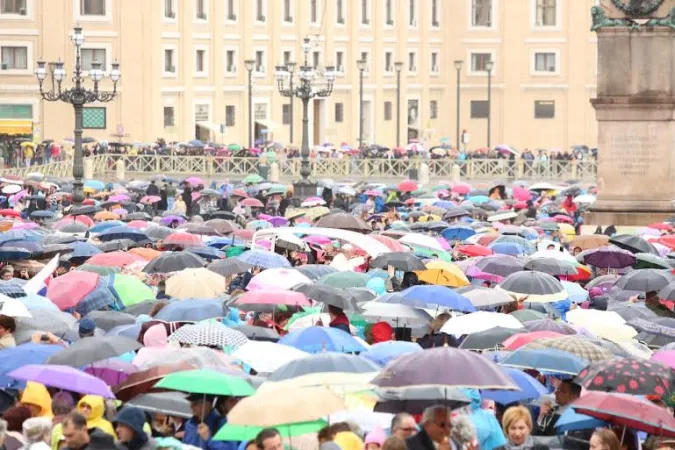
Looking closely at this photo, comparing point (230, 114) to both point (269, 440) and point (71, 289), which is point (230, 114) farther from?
point (269, 440)

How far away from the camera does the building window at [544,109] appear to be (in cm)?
9075

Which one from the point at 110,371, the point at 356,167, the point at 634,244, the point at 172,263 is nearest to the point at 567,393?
the point at 110,371

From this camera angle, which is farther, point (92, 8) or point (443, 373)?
point (92, 8)

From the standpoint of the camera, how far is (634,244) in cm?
2552

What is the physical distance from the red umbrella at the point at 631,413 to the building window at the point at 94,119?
61.7 m

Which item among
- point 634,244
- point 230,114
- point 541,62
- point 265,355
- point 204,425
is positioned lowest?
point 204,425

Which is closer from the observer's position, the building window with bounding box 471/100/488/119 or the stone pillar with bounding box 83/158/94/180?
the stone pillar with bounding box 83/158/94/180

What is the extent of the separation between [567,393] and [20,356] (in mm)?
3869

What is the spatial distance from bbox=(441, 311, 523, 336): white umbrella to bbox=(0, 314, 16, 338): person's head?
11.7 ft

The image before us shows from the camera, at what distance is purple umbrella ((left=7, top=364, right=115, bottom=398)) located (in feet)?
42.2

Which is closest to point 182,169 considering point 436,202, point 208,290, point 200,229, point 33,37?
point 33,37

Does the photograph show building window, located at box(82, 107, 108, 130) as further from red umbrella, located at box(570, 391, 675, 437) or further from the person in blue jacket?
red umbrella, located at box(570, 391, 675, 437)

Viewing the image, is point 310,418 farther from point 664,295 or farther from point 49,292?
point 664,295

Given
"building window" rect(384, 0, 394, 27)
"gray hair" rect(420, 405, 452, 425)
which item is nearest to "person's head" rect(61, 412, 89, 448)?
"gray hair" rect(420, 405, 452, 425)
